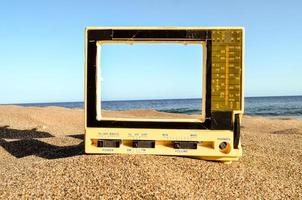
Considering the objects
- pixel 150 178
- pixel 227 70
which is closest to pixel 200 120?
pixel 227 70

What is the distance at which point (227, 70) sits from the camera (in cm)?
291

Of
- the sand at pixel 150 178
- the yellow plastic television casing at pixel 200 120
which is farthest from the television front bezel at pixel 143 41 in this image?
the sand at pixel 150 178

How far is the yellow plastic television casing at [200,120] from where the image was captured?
9.57 feet

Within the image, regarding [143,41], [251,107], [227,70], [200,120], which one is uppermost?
[143,41]

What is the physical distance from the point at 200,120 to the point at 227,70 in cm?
44

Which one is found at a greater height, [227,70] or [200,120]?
[227,70]

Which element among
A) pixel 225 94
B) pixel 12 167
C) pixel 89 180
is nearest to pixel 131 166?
pixel 89 180

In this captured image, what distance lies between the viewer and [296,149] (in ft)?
13.7

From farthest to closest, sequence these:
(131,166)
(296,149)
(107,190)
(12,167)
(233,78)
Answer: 1. (296,149)
2. (12,167)
3. (233,78)
4. (131,166)
5. (107,190)

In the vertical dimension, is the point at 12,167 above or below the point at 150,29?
below

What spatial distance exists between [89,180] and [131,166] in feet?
1.10

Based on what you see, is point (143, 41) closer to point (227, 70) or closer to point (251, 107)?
point (227, 70)

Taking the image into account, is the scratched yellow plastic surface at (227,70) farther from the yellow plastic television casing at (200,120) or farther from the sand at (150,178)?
the sand at (150,178)

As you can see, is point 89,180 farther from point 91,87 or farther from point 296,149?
point 296,149
